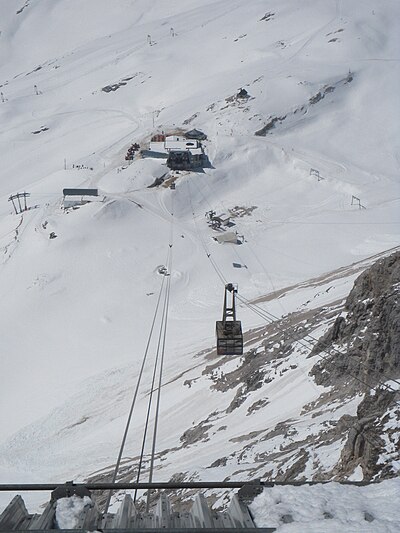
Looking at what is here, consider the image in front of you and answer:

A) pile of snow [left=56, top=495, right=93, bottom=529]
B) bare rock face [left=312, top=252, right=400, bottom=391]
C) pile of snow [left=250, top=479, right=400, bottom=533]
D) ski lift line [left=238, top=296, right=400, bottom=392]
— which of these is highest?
pile of snow [left=56, top=495, right=93, bottom=529]

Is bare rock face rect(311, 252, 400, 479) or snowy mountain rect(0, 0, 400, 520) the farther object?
snowy mountain rect(0, 0, 400, 520)

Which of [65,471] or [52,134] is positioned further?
[52,134]

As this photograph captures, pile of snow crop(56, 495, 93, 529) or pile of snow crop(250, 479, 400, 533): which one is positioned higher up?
pile of snow crop(56, 495, 93, 529)

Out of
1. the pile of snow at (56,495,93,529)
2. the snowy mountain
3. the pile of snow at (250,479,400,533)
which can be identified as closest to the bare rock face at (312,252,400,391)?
the snowy mountain

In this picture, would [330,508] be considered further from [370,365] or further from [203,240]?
[203,240]

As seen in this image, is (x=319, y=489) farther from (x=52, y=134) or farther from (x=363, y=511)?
(x=52, y=134)

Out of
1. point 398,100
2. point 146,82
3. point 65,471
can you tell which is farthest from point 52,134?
point 65,471

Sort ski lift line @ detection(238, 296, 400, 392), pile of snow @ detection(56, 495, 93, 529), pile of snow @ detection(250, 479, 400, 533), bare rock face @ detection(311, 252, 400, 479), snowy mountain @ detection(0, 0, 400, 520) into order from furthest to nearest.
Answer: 1. snowy mountain @ detection(0, 0, 400, 520)
2. ski lift line @ detection(238, 296, 400, 392)
3. bare rock face @ detection(311, 252, 400, 479)
4. pile of snow @ detection(56, 495, 93, 529)
5. pile of snow @ detection(250, 479, 400, 533)

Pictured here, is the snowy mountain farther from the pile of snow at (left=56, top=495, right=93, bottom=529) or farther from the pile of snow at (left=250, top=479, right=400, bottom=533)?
the pile of snow at (left=56, top=495, right=93, bottom=529)
